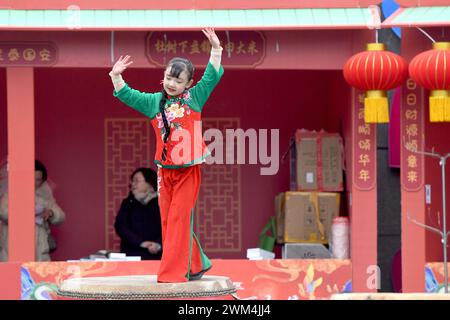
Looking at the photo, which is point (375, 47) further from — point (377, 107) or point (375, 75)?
point (377, 107)

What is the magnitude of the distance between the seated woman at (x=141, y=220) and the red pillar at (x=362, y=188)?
1825 millimetres

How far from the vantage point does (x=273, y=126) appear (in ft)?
41.8

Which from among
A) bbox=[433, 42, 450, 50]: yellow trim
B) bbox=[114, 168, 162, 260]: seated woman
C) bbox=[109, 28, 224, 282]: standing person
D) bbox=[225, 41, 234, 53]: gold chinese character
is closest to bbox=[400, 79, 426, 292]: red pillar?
bbox=[433, 42, 450, 50]: yellow trim

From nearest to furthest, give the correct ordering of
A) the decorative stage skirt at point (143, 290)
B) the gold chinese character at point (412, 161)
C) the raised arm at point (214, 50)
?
the decorative stage skirt at point (143, 290) < the raised arm at point (214, 50) < the gold chinese character at point (412, 161)

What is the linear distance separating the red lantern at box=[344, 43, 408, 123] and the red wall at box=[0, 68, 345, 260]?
194 centimetres

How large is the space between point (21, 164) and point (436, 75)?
3.60m

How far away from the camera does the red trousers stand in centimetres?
727

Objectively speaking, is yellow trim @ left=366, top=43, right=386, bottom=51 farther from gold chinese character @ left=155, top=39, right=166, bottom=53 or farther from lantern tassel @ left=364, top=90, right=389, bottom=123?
gold chinese character @ left=155, top=39, right=166, bottom=53

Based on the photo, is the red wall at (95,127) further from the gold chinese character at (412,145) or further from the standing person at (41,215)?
the gold chinese character at (412,145)

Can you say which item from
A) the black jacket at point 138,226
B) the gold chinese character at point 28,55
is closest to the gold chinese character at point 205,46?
the gold chinese character at point 28,55

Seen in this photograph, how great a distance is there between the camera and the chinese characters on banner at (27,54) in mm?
10758

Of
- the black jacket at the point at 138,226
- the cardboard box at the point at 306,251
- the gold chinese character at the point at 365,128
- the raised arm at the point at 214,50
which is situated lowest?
the cardboard box at the point at 306,251

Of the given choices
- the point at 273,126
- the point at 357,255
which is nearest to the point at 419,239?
the point at 357,255

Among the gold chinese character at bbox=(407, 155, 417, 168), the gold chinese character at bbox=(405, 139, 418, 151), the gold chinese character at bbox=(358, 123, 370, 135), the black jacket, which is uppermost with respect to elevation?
the gold chinese character at bbox=(358, 123, 370, 135)
